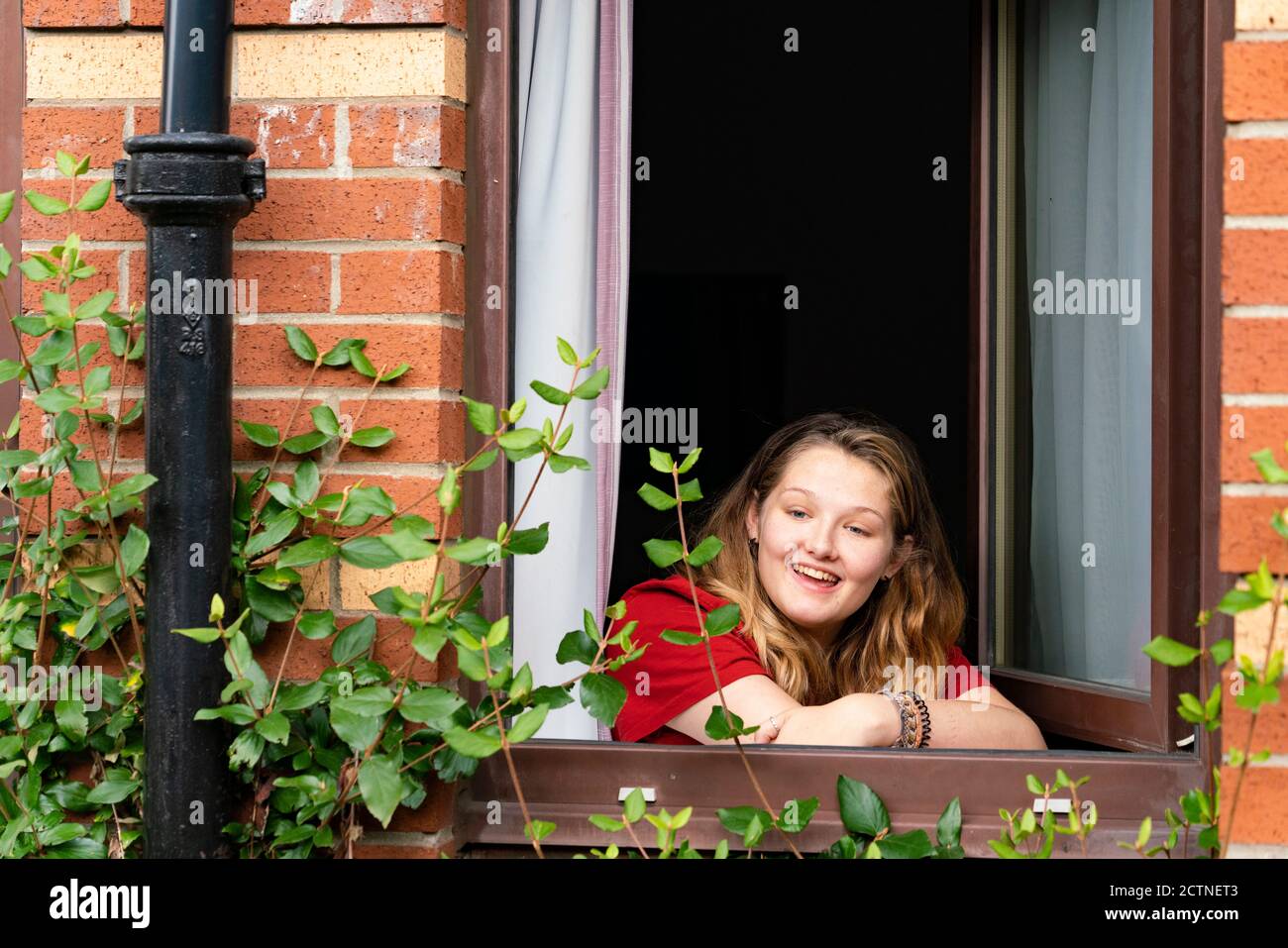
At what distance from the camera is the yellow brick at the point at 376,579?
186 centimetres

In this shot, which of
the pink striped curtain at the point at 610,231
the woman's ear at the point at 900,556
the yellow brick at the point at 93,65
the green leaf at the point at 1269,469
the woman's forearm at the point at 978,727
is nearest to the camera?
the green leaf at the point at 1269,469

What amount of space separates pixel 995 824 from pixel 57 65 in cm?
176

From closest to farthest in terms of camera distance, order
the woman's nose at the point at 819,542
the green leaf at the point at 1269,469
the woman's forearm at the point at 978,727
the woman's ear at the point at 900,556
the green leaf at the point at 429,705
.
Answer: the green leaf at the point at 1269,469, the green leaf at the point at 429,705, the woman's forearm at the point at 978,727, the woman's nose at the point at 819,542, the woman's ear at the point at 900,556

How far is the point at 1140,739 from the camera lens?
1.95 metres

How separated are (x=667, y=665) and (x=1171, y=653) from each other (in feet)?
2.96

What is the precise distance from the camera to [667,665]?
229cm

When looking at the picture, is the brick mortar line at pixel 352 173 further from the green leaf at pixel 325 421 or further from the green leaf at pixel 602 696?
the green leaf at pixel 602 696

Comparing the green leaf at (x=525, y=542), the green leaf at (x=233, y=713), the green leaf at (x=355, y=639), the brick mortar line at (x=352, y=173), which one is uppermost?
the brick mortar line at (x=352, y=173)

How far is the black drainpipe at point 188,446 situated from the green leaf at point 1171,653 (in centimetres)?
124

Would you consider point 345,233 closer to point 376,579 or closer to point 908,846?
point 376,579

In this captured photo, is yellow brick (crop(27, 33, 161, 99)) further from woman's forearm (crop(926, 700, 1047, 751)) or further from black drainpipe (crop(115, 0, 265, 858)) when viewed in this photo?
woman's forearm (crop(926, 700, 1047, 751))

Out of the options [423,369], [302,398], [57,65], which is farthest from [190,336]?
[57,65]

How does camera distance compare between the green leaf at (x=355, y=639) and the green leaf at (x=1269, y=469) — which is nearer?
the green leaf at (x=1269, y=469)

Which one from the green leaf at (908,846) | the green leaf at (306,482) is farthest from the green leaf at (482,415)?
the green leaf at (908,846)
